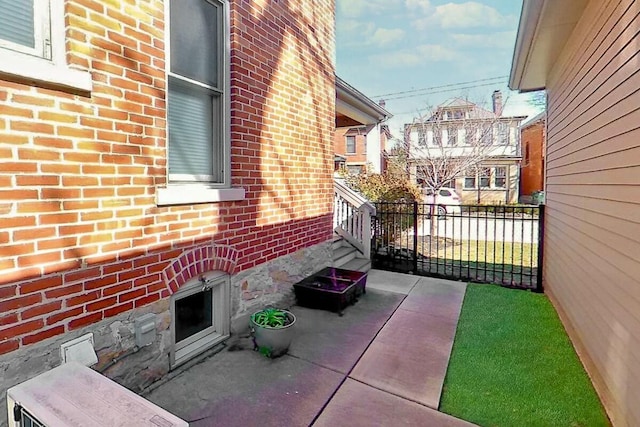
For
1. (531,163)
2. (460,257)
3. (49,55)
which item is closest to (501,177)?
(531,163)

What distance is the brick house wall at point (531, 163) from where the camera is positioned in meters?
23.2

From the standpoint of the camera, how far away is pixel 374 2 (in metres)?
18.3

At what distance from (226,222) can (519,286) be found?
5.07 metres

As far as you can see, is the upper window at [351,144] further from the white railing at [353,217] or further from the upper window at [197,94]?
the upper window at [197,94]

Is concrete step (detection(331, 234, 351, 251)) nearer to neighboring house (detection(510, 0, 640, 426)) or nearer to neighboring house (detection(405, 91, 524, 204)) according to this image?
neighboring house (detection(510, 0, 640, 426))

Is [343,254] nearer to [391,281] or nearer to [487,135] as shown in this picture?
[391,281]

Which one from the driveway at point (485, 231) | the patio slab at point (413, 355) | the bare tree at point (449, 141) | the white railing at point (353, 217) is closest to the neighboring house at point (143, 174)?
the patio slab at point (413, 355)

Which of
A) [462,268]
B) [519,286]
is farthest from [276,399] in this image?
[462,268]

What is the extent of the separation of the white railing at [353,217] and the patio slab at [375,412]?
161 inches

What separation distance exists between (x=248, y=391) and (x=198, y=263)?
1.17 m

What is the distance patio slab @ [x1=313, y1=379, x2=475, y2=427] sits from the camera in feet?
8.12

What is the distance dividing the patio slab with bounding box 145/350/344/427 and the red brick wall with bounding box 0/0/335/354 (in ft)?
2.61

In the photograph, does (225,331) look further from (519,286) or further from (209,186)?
(519,286)

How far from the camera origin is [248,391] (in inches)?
109
